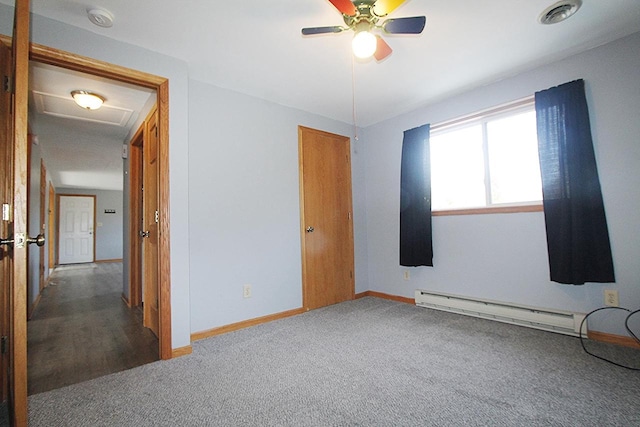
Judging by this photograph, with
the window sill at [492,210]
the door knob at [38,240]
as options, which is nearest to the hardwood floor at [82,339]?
the door knob at [38,240]

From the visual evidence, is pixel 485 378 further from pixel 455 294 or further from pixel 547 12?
pixel 547 12

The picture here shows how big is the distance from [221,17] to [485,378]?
2.76 meters

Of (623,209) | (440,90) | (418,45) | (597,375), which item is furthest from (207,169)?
(623,209)

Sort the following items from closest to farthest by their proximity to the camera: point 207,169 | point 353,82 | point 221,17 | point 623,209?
point 221,17, point 623,209, point 207,169, point 353,82

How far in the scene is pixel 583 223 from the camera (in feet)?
7.23

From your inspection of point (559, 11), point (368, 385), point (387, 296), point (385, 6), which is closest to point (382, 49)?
point (385, 6)

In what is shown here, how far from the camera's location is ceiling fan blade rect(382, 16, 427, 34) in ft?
5.19

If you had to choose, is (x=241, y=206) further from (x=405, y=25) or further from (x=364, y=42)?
(x=405, y=25)

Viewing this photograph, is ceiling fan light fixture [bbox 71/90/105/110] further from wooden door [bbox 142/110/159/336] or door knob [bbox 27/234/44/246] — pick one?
door knob [bbox 27/234/44/246]

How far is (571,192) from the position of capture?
2.25 m

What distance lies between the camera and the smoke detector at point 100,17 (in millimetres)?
1716

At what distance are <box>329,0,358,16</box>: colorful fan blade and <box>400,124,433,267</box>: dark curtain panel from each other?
1.96 metres

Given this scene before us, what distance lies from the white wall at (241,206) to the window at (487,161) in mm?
1630

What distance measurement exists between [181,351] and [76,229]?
28.5 ft
